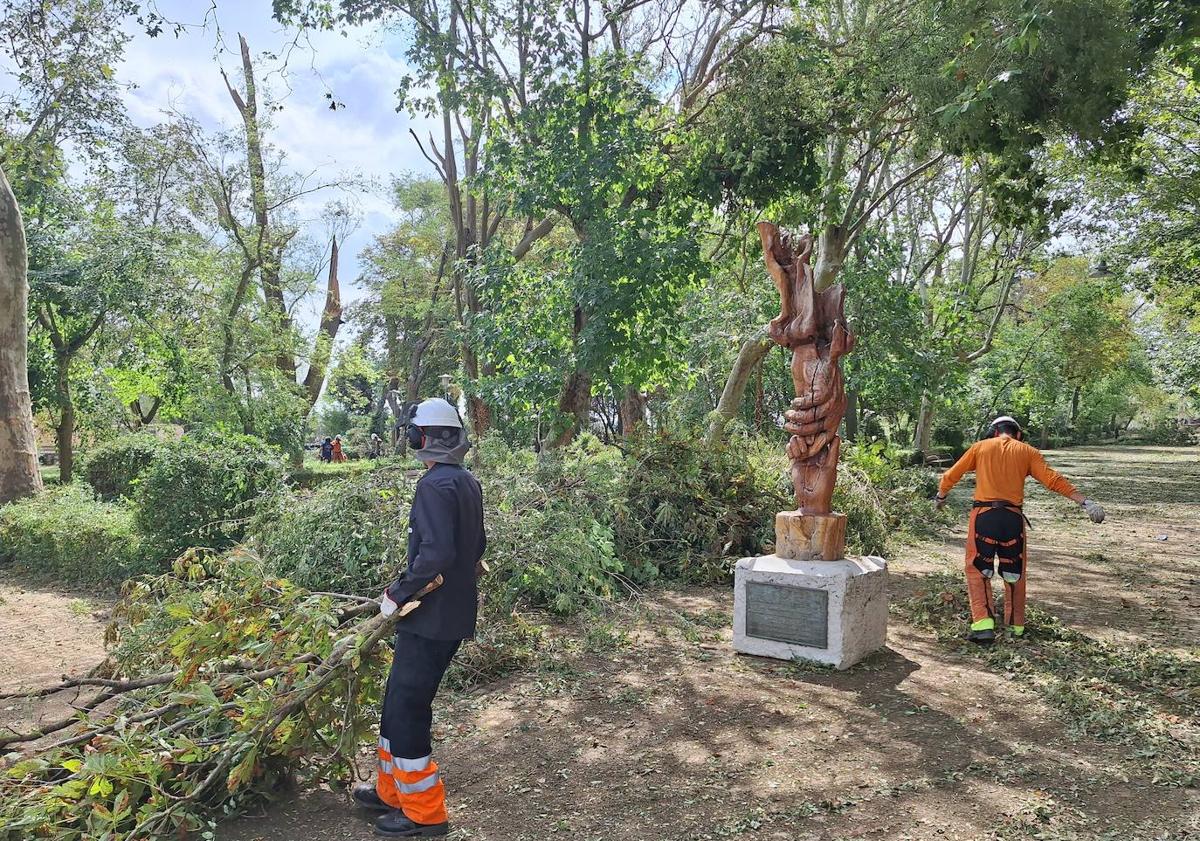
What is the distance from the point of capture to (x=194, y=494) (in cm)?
1097

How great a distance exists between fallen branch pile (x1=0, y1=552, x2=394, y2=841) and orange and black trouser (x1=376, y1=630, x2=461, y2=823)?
0.94 feet

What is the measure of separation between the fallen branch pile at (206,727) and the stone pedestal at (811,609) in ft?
10.7

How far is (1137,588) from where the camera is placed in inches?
394

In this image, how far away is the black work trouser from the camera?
14.2ft

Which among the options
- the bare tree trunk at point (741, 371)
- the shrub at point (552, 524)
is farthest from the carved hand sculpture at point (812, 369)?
the bare tree trunk at point (741, 371)

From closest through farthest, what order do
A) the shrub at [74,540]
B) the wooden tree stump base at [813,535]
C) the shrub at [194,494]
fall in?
the wooden tree stump base at [813,535] → the shrub at [194,494] → the shrub at [74,540]

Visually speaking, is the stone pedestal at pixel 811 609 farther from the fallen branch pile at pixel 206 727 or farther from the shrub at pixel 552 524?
the fallen branch pile at pixel 206 727

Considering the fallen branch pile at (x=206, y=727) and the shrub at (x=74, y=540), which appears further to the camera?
the shrub at (x=74, y=540)

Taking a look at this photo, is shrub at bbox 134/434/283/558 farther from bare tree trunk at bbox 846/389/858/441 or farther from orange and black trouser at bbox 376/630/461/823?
bare tree trunk at bbox 846/389/858/441

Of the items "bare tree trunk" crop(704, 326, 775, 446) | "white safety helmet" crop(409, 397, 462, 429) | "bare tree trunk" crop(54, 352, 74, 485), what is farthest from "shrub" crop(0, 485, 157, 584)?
"bare tree trunk" crop(704, 326, 775, 446)

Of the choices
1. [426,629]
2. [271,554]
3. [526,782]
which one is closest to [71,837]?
[426,629]

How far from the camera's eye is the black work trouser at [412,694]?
4316mm

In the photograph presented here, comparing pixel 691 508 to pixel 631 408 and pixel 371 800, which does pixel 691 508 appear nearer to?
pixel 371 800

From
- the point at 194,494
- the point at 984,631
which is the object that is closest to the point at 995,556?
the point at 984,631
